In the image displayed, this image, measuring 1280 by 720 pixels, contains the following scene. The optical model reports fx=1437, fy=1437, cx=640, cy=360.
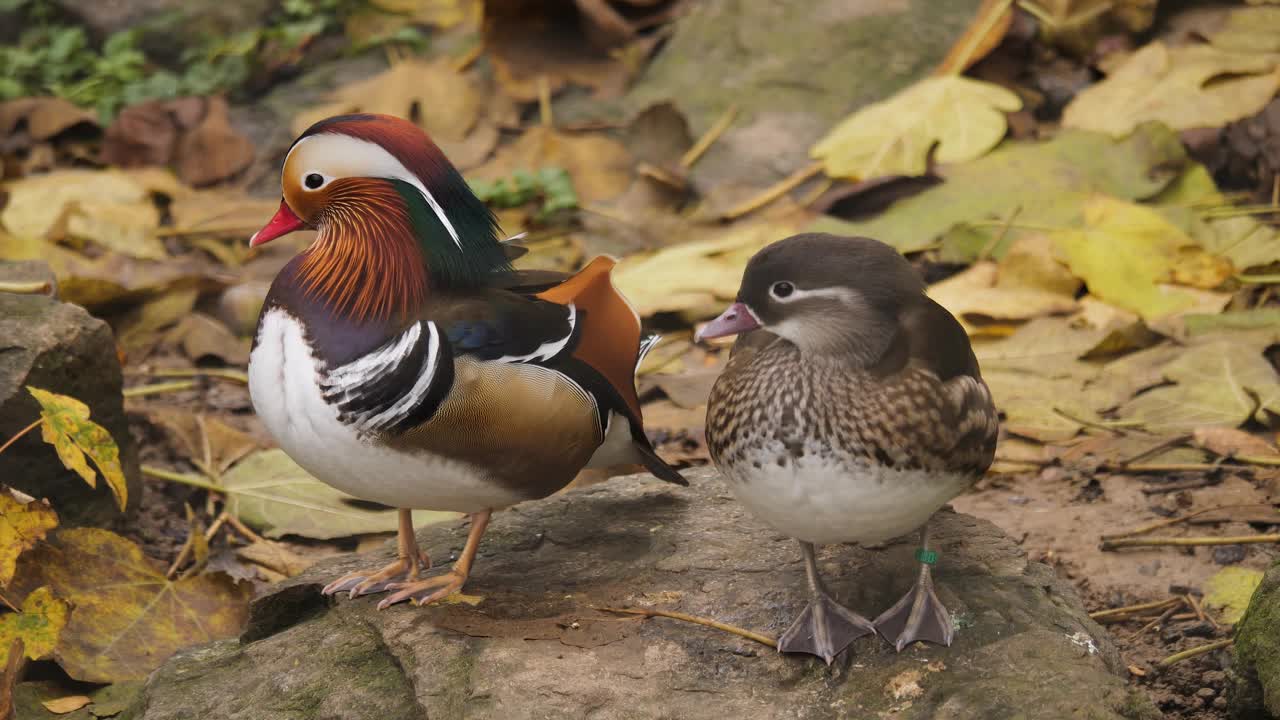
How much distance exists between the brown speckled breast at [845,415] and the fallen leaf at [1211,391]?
134 centimetres

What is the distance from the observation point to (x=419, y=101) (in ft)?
18.8

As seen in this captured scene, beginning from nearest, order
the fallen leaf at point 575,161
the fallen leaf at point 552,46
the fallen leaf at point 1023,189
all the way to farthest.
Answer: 1. the fallen leaf at point 1023,189
2. the fallen leaf at point 575,161
3. the fallen leaf at point 552,46

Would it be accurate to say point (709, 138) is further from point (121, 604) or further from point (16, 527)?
point (16, 527)

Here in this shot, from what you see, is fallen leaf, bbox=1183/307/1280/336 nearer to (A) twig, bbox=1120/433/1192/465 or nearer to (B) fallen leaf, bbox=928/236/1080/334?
(B) fallen leaf, bbox=928/236/1080/334

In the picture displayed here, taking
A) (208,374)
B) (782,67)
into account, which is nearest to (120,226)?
(208,374)

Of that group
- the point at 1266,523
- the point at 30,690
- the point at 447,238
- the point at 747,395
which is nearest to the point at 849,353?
the point at 747,395

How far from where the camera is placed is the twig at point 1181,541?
3.16 metres

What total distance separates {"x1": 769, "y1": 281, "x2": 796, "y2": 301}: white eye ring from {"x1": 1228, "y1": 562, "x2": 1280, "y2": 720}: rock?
3.21ft

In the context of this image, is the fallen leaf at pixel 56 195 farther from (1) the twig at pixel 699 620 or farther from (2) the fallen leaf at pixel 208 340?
(1) the twig at pixel 699 620

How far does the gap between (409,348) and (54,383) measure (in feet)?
3.69

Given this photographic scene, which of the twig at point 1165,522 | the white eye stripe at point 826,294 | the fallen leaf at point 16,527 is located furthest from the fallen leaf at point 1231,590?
the fallen leaf at point 16,527

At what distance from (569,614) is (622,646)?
166 mm

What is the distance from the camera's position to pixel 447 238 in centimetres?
276

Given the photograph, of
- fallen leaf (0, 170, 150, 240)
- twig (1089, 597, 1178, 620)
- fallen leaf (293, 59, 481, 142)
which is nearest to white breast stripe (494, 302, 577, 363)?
twig (1089, 597, 1178, 620)
